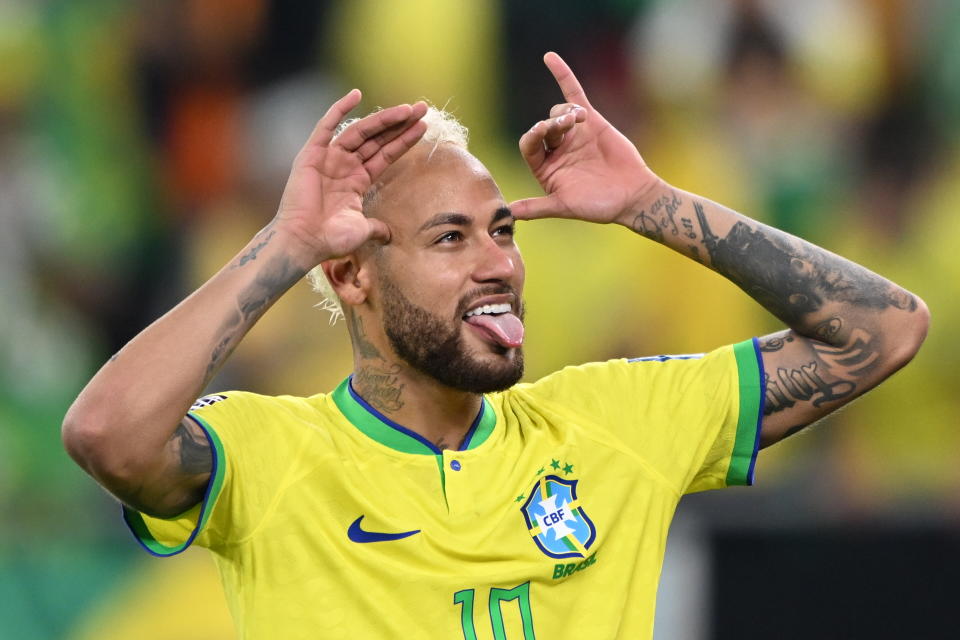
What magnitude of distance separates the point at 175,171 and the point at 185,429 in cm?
425

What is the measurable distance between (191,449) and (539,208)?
106 centimetres

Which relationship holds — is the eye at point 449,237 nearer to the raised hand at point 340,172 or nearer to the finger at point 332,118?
the raised hand at point 340,172

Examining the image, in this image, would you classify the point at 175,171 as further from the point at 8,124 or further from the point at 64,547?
the point at 64,547

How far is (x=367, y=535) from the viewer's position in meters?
2.98

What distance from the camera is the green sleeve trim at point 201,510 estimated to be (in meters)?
2.83

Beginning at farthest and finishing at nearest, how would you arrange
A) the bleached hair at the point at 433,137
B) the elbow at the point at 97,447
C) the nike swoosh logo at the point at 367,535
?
the bleached hair at the point at 433,137, the nike swoosh logo at the point at 367,535, the elbow at the point at 97,447

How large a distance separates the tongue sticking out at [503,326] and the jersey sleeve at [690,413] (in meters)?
0.30

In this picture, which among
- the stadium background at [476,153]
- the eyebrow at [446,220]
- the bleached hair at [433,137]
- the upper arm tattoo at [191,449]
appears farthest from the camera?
the stadium background at [476,153]

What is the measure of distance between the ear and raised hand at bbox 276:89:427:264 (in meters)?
0.31

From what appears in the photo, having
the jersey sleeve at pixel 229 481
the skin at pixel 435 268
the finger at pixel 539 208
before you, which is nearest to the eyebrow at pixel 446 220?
the skin at pixel 435 268

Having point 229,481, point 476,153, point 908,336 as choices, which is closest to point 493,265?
point 229,481

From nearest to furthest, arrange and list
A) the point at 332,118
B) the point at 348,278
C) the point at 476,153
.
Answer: the point at 332,118
the point at 348,278
the point at 476,153

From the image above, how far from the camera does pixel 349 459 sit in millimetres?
3086

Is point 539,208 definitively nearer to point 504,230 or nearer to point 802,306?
point 504,230
